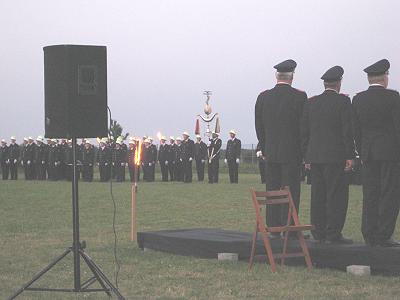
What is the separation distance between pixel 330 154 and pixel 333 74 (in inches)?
37.1

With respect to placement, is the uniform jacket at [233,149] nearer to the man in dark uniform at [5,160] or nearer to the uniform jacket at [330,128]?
the man in dark uniform at [5,160]

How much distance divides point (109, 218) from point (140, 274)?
707cm

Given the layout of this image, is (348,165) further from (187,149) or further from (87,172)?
(87,172)

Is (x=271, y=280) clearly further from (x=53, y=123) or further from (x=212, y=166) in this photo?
(x=212, y=166)

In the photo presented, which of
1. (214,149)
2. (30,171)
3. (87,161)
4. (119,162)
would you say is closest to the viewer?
(214,149)

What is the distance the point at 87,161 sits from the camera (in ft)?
123

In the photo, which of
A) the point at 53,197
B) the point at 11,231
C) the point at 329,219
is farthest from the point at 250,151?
the point at 329,219

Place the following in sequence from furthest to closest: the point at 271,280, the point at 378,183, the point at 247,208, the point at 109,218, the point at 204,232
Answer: the point at 247,208
the point at 109,218
the point at 204,232
the point at 378,183
the point at 271,280

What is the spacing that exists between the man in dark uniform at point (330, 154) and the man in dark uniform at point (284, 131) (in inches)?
11.4

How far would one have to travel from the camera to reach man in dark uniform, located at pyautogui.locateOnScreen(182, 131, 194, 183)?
34844 mm

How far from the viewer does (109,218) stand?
52.8 feet

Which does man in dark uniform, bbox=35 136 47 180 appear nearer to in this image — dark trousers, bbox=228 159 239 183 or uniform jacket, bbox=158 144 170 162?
uniform jacket, bbox=158 144 170 162

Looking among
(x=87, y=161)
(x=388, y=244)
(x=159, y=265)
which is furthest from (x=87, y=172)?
(x=388, y=244)

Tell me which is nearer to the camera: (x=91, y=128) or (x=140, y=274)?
(x=91, y=128)
